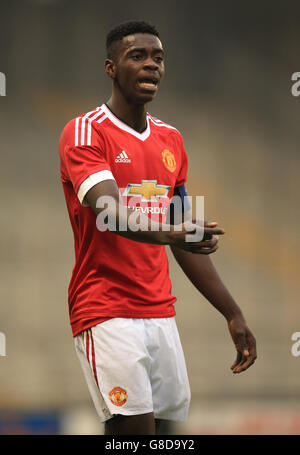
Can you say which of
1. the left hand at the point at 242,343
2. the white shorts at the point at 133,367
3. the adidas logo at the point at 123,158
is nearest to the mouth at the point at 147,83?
the adidas logo at the point at 123,158

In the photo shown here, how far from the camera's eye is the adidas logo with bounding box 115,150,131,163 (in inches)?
110

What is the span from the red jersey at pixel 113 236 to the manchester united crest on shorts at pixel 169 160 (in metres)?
0.04

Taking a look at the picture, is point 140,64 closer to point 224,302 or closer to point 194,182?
point 224,302

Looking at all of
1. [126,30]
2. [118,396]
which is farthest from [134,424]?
[126,30]

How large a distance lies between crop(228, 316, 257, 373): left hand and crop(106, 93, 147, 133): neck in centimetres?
85

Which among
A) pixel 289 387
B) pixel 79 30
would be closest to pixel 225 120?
pixel 79 30

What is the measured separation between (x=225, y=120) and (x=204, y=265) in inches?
179

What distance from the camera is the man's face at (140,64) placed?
2828mm

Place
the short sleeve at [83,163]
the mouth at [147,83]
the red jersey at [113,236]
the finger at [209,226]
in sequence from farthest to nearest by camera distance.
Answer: the mouth at [147,83] < the red jersey at [113,236] < the short sleeve at [83,163] < the finger at [209,226]

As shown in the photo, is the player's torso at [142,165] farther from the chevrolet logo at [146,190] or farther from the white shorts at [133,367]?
the white shorts at [133,367]

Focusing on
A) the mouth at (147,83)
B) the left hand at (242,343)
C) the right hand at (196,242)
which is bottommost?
the left hand at (242,343)

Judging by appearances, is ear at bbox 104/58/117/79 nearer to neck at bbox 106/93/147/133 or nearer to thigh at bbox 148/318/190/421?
neck at bbox 106/93/147/133

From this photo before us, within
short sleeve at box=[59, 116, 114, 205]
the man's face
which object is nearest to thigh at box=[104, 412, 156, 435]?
short sleeve at box=[59, 116, 114, 205]
